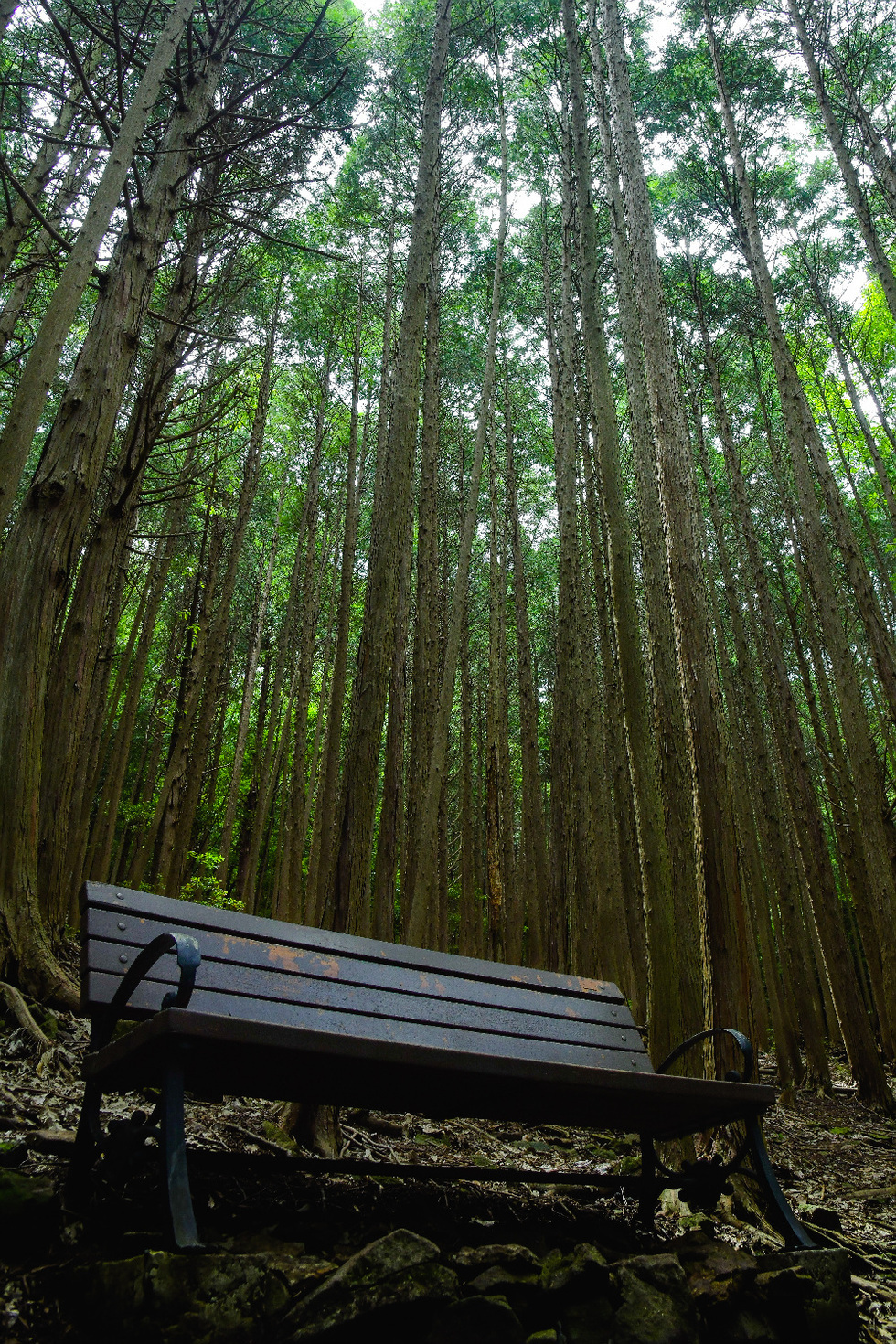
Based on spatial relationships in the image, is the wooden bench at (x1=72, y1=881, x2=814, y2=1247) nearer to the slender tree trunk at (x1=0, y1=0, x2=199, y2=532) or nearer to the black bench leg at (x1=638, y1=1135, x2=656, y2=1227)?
the black bench leg at (x1=638, y1=1135, x2=656, y2=1227)

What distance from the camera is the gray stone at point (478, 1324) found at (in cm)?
140

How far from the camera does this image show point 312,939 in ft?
7.08

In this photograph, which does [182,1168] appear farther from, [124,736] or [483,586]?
[483,586]

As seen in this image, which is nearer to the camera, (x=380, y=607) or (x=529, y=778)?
(x=380, y=607)

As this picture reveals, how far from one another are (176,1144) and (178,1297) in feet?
0.77

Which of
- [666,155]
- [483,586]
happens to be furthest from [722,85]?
[483,586]

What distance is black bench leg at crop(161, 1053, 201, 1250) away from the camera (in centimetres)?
136

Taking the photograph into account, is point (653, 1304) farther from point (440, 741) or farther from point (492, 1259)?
point (440, 741)

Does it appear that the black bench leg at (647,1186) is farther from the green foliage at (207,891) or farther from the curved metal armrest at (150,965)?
the green foliage at (207,891)

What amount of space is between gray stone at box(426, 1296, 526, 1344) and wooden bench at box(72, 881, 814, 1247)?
1.30ft

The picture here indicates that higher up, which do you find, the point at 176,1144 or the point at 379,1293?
the point at 176,1144

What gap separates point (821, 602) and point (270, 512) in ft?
38.9

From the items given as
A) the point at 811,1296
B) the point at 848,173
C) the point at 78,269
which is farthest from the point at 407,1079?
the point at 848,173

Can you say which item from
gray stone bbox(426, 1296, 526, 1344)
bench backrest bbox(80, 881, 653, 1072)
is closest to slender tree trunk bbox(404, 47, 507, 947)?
bench backrest bbox(80, 881, 653, 1072)
